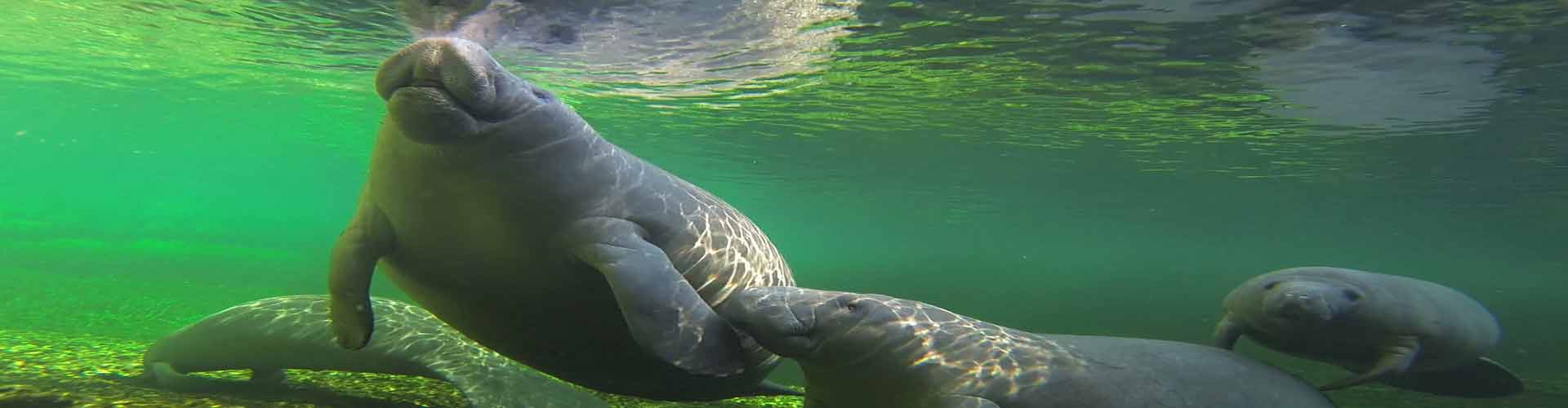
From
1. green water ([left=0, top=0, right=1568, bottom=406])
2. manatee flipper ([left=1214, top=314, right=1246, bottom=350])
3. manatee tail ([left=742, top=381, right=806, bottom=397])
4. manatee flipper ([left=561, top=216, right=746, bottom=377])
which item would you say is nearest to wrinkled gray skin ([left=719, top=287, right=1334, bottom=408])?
manatee flipper ([left=561, top=216, right=746, bottom=377])

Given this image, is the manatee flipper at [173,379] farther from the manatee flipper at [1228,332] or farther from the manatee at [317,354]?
the manatee flipper at [1228,332]

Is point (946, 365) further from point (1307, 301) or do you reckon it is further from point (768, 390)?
point (1307, 301)

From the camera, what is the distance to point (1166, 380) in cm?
403

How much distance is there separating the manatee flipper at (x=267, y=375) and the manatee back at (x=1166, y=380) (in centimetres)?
524

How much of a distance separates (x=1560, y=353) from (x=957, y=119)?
12686 millimetres

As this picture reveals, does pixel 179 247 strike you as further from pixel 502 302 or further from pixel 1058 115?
pixel 502 302

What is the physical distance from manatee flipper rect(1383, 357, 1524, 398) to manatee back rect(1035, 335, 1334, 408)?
11.1 ft

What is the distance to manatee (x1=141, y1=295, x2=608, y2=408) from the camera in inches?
207

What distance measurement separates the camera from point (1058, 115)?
18625 millimetres

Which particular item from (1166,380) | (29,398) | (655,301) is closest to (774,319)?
(655,301)

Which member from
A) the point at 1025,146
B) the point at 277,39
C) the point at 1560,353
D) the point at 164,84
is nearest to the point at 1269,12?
the point at 1560,353

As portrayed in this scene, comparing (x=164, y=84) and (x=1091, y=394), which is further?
(x=164, y=84)

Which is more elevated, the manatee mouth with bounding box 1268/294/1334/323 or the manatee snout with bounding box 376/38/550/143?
the manatee snout with bounding box 376/38/550/143

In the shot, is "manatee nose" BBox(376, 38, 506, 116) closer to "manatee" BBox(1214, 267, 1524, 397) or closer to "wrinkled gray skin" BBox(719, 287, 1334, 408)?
"wrinkled gray skin" BBox(719, 287, 1334, 408)
